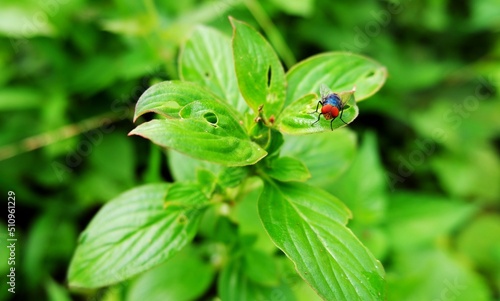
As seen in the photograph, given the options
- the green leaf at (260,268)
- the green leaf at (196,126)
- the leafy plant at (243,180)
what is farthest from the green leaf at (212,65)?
the green leaf at (260,268)

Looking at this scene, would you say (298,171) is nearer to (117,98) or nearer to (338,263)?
(338,263)

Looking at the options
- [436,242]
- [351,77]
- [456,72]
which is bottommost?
[436,242]

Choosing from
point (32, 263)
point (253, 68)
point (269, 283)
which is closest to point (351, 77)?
point (253, 68)

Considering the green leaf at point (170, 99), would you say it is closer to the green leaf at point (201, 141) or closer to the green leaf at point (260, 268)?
the green leaf at point (201, 141)

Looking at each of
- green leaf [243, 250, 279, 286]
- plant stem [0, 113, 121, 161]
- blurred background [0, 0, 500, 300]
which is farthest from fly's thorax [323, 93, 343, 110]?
plant stem [0, 113, 121, 161]

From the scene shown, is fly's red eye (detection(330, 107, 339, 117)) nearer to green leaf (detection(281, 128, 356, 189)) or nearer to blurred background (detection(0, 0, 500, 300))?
green leaf (detection(281, 128, 356, 189))

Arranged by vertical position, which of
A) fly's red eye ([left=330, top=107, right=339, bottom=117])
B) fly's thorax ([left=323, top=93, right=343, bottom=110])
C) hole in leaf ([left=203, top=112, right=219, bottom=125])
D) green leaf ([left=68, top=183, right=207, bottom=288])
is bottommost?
green leaf ([left=68, top=183, right=207, bottom=288])
